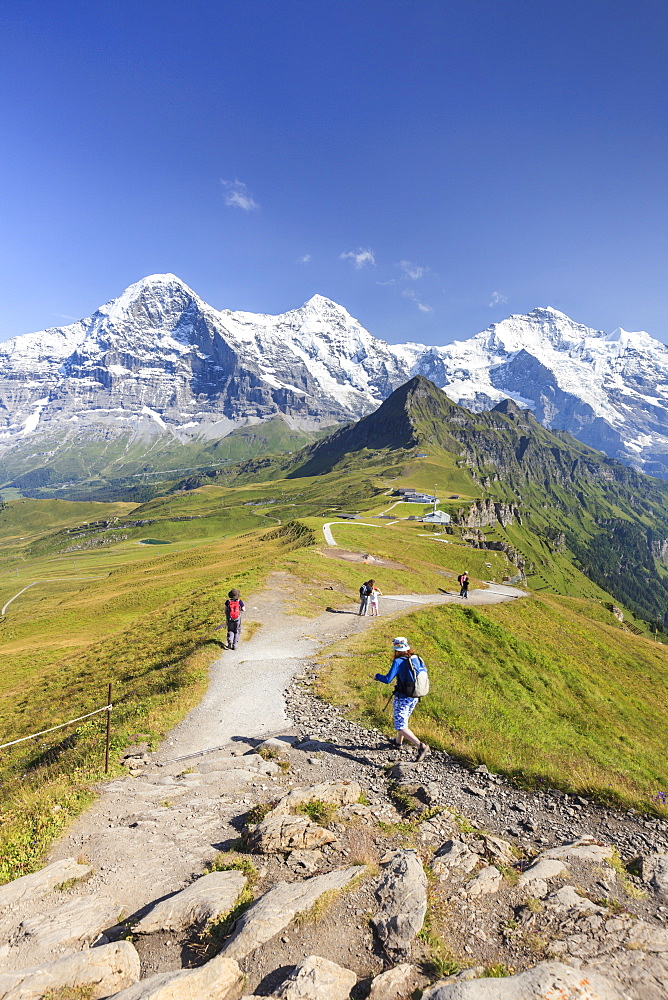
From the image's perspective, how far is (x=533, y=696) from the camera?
29.7 m

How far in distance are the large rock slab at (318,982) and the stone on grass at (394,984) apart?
39 cm

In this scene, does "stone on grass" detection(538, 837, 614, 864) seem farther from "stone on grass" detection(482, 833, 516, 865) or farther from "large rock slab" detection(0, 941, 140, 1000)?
"large rock slab" detection(0, 941, 140, 1000)

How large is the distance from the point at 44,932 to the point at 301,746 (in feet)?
31.0

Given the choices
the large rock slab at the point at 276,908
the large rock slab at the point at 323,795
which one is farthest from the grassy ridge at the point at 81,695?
the large rock slab at the point at 323,795

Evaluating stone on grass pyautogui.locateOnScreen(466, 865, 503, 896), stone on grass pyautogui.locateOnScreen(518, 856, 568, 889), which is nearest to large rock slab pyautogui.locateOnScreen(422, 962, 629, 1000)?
stone on grass pyautogui.locateOnScreen(466, 865, 503, 896)

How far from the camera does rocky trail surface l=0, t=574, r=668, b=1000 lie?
7.29m

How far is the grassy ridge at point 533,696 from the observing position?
54.9ft

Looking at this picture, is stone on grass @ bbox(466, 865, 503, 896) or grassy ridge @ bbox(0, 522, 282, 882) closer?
stone on grass @ bbox(466, 865, 503, 896)

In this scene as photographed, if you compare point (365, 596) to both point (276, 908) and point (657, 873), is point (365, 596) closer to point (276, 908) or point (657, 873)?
point (657, 873)

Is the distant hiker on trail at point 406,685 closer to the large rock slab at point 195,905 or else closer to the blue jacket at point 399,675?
the blue jacket at point 399,675

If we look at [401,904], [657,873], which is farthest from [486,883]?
[657,873]

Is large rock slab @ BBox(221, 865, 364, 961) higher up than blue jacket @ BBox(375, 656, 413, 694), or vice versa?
blue jacket @ BBox(375, 656, 413, 694)

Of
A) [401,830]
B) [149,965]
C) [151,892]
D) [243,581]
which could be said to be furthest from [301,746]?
[243,581]

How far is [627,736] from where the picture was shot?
2995 centimetres
